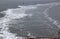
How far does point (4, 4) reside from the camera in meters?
1.63

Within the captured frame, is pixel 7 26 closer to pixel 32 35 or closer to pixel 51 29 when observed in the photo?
pixel 32 35

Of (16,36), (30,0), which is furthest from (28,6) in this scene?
(16,36)

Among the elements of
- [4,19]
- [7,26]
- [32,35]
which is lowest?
[32,35]

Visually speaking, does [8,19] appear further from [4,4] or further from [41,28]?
[41,28]

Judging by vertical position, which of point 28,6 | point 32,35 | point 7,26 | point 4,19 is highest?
point 28,6

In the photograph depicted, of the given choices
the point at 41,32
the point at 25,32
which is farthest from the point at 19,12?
the point at 41,32

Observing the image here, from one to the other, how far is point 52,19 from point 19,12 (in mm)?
451

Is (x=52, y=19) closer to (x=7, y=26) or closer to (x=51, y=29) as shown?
(x=51, y=29)

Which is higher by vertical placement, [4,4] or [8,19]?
[4,4]

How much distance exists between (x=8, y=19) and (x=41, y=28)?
46 centimetres

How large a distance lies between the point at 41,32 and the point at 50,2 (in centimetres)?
42

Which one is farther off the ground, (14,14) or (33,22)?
(14,14)

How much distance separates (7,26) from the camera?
160cm

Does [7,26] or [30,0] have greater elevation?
[30,0]
